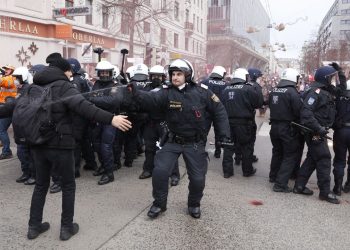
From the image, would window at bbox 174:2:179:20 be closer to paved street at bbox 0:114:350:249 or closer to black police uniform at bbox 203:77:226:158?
black police uniform at bbox 203:77:226:158

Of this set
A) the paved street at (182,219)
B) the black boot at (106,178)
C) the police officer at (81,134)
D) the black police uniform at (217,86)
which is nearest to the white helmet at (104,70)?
the police officer at (81,134)

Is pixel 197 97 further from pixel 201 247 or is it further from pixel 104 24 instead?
pixel 104 24

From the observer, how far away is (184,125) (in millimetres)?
4203

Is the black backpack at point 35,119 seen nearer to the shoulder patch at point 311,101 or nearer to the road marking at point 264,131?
the shoulder patch at point 311,101

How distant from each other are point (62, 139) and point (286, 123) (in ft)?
11.0

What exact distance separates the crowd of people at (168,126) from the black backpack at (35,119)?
0.03 metres

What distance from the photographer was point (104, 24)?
2503 centimetres

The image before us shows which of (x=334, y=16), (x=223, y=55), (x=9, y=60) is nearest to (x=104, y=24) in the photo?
(x=9, y=60)

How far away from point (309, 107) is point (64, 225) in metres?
3.39

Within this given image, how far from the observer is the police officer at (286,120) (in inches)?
213

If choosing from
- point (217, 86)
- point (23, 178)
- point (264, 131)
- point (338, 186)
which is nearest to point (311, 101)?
point (338, 186)

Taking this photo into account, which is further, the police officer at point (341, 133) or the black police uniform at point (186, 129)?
the police officer at point (341, 133)

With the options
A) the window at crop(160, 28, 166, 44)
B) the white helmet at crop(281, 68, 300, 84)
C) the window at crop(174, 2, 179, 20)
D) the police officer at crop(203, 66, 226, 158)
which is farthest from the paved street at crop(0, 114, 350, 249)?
the window at crop(174, 2, 179, 20)

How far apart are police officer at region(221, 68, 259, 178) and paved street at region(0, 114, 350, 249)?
Answer: 1.42ft
